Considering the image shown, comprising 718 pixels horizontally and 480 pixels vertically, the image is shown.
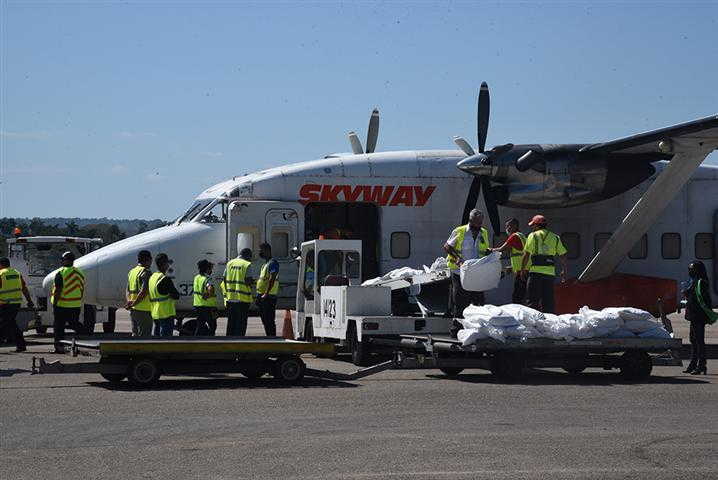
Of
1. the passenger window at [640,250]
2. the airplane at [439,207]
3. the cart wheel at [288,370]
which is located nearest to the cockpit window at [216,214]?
the airplane at [439,207]

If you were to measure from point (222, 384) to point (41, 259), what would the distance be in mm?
14085

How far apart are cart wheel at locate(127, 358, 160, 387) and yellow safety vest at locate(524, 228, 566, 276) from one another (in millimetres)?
6021

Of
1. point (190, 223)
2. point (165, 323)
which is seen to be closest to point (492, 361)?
point (165, 323)

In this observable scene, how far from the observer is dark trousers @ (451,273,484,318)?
16.7m

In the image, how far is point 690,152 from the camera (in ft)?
66.1

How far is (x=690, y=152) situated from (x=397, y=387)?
8709 mm

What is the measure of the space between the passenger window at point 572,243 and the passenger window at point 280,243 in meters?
5.45

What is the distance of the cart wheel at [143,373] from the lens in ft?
46.1

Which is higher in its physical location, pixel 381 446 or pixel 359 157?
pixel 359 157

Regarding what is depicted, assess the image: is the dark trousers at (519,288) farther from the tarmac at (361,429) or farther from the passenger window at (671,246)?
the passenger window at (671,246)

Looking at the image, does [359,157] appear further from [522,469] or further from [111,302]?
[522,469]

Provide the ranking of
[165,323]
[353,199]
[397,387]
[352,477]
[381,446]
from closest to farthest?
[352,477] → [381,446] → [397,387] → [165,323] → [353,199]

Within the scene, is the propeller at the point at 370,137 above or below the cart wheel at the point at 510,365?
above

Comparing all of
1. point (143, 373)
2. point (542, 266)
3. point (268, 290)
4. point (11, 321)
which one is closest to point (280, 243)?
point (268, 290)
